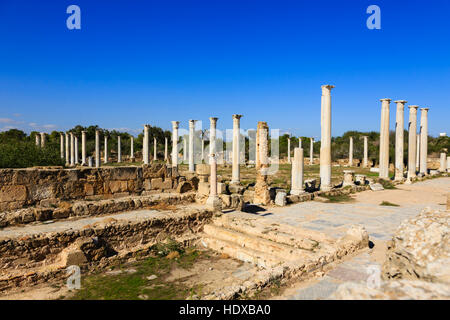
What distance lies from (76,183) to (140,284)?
15.8 ft

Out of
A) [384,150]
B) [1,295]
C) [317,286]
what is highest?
[384,150]

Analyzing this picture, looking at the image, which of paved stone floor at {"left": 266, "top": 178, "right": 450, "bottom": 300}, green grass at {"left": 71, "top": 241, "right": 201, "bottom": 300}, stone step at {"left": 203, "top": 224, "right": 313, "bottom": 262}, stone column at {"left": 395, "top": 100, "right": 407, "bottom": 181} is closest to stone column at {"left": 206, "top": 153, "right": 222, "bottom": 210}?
stone step at {"left": 203, "top": 224, "right": 313, "bottom": 262}

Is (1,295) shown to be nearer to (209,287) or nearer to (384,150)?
(209,287)

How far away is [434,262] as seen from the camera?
2.99 meters

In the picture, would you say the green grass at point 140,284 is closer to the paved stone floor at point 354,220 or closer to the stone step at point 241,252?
the stone step at point 241,252

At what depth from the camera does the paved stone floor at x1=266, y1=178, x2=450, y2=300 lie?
457 cm

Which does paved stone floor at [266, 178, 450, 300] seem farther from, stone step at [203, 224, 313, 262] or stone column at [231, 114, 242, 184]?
stone column at [231, 114, 242, 184]

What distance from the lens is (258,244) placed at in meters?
7.29

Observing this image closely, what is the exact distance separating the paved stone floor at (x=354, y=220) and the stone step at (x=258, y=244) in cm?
101

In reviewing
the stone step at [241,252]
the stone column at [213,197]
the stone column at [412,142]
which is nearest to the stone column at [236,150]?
the stone column at [213,197]

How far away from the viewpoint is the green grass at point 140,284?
524cm

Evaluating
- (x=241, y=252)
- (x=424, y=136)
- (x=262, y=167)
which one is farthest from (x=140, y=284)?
(x=424, y=136)
